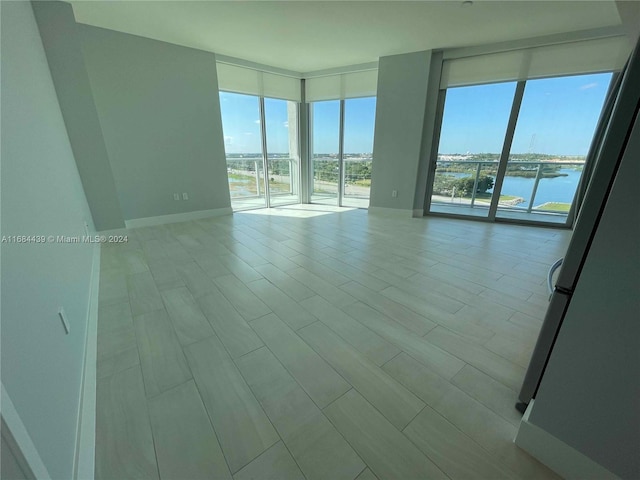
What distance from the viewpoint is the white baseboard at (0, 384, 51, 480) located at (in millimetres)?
588

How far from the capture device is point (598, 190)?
80 centimetres

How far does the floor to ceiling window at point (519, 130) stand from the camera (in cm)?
347

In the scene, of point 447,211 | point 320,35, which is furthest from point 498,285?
point 320,35

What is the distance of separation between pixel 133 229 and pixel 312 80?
431cm

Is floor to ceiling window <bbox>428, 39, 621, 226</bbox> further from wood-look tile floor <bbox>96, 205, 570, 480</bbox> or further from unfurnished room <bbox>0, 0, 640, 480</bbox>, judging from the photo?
wood-look tile floor <bbox>96, 205, 570, 480</bbox>

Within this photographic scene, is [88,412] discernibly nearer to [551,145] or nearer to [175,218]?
[175,218]

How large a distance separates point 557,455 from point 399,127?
14.7 feet

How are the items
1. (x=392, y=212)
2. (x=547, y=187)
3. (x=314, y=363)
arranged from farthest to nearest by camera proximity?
(x=392, y=212)
(x=547, y=187)
(x=314, y=363)

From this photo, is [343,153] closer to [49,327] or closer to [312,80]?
[312,80]

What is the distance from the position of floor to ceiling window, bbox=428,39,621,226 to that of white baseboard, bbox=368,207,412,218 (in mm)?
501

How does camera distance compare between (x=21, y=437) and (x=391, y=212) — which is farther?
(x=391, y=212)

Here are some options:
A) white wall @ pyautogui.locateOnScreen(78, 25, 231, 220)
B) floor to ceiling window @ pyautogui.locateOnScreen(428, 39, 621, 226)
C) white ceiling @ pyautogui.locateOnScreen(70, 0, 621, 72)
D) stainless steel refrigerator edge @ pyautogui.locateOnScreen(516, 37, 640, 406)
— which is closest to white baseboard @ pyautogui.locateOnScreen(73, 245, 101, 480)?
stainless steel refrigerator edge @ pyautogui.locateOnScreen(516, 37, 640, 406)

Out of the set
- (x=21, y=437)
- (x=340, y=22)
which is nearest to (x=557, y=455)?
(x=21, y=437)

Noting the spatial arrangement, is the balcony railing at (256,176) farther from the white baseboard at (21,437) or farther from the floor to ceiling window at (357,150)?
the white baseboard at (21,437)
